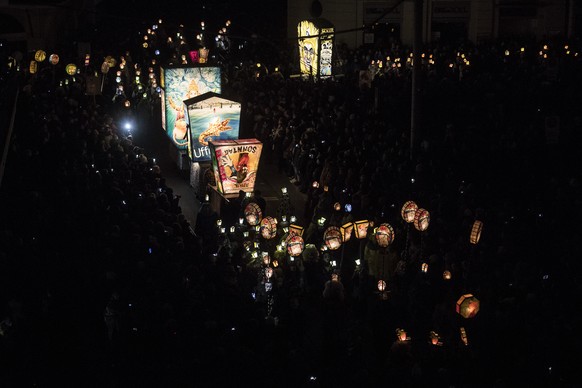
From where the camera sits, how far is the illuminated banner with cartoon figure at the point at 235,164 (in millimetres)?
19844

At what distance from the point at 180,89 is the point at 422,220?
33.0ft

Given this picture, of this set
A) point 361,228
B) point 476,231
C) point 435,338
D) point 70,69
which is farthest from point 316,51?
point 435,338

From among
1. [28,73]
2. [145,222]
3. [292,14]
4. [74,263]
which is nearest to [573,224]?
[145,222]

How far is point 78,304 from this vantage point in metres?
12.0

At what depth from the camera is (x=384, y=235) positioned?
15117mm

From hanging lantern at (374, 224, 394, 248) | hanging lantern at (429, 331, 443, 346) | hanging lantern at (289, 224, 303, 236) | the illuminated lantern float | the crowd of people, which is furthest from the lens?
the illuminated lantern float

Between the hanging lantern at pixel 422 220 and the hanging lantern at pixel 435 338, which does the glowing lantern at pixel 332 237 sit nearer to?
the hanging lantern at pixel 422 220

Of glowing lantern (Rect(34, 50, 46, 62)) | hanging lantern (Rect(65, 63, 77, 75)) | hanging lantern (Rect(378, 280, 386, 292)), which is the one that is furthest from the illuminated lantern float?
hanging lantern (Rect(378, 280, 386, 292))

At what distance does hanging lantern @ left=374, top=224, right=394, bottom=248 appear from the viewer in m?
15.1

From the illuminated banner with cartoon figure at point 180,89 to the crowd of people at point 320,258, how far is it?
69.5 inches

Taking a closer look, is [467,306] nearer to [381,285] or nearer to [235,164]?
[381,285]

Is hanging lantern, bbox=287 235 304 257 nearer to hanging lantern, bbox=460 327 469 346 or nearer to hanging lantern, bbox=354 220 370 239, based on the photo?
hanging lantern, bbox=354 220 370 239

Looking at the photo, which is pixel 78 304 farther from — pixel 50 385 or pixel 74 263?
pixel 50 385

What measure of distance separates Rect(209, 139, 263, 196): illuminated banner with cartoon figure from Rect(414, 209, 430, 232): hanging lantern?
554 cm
